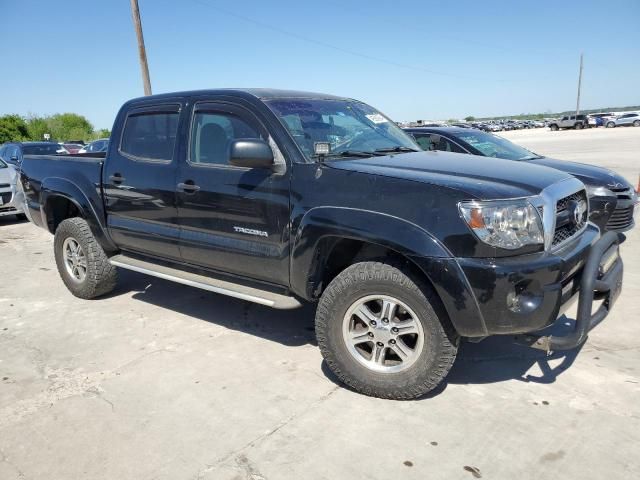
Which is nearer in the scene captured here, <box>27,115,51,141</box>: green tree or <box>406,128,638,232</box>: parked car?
<box>406,128,638,232</box>: parked car

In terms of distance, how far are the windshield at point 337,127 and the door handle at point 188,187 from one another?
2.75ft

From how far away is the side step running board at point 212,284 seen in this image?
3574 mm

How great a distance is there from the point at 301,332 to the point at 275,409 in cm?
122

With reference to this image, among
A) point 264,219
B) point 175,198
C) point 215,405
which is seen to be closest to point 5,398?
point 215,405

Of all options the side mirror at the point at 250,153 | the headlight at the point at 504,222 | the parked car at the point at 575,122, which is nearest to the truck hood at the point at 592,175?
the headlight at the point at 504,222

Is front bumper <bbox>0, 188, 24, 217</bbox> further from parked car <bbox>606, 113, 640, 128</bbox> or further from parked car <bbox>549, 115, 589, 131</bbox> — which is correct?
parked car <bbox>606, 113, 640, 128</bbox>

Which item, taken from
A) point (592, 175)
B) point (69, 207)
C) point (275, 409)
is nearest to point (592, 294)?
point (275, 409)

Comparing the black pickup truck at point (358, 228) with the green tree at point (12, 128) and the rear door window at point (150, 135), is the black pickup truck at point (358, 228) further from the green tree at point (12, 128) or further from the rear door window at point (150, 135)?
the green tree at point (12, 128)

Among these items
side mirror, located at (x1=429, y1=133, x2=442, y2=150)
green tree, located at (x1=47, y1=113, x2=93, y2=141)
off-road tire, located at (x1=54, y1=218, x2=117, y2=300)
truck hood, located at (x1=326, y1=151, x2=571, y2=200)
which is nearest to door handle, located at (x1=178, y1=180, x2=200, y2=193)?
truck hood, located at (x1=326, y1=151, x2=571, y2=200)

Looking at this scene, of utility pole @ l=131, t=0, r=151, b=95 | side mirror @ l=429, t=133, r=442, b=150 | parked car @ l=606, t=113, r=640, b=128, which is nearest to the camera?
side mirror @ l=429, t=133, r=442, b=150

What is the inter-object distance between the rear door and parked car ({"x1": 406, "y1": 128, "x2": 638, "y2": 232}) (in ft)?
8.34

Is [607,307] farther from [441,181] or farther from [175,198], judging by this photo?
[175,198]

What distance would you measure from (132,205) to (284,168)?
1743 mm

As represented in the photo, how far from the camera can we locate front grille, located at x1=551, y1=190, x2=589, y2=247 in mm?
3098
